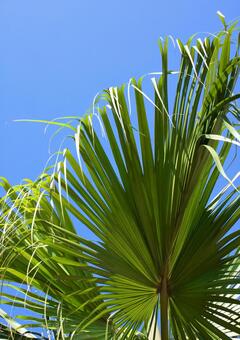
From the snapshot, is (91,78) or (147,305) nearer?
(147,305)

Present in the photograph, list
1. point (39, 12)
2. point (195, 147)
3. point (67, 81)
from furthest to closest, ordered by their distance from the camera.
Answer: point (67, 81) < point (39, 12) < point (195, 147)

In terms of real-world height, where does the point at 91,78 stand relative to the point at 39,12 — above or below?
below

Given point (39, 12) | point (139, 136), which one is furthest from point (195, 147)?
point (39, 12)

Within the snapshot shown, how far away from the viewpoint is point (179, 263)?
6.35 ft

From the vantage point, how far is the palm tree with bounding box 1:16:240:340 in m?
1.89

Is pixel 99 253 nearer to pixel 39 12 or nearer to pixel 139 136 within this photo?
pixel 139 136

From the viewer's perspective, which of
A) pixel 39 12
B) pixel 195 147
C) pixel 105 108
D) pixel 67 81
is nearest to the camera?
pixel 195 147

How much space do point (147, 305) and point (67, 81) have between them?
4.50 m

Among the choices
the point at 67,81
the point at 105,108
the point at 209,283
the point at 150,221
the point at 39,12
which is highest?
the point at 39,12

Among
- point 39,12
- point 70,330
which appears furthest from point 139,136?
point 39,12

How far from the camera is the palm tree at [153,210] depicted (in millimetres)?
1890

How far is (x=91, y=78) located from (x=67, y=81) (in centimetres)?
25

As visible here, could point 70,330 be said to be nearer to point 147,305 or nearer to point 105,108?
point 147,305

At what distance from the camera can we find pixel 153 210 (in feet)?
6.23
